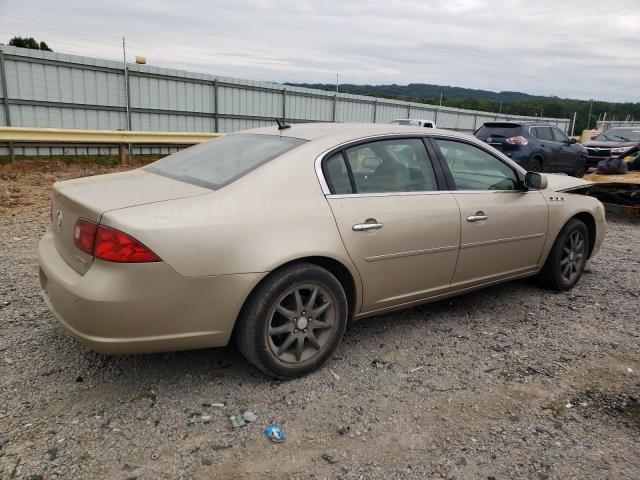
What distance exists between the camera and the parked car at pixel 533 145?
1288cm

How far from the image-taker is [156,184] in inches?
127

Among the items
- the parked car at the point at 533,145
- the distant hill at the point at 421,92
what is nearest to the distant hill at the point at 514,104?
the distant hill at the point at 421,92

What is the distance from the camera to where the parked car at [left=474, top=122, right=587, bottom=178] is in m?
12.9

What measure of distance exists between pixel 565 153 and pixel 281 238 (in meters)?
12.9

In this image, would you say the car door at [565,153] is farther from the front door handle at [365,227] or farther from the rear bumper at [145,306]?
the rear bumper at [145,306]

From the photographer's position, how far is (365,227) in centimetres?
330

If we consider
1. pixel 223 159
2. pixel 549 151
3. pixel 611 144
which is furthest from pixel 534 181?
pixel 611 144

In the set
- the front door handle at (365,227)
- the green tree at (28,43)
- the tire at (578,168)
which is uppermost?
the green tree at (28,43)

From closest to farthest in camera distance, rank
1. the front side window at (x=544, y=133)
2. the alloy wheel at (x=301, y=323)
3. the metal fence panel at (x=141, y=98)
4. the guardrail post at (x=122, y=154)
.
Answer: the alloy wheel at (x=301, y=323)
the guardrail post at (x=122, y=154)
the metal fence panel at (x=141, y=98)
the front side window at (x=544, y=133)

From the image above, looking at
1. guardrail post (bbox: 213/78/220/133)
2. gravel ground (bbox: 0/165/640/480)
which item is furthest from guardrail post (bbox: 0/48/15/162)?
gravel ground (bbox: 0/165/640/480)

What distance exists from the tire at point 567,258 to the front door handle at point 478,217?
1.26m

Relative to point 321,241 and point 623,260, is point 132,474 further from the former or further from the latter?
point 623,260

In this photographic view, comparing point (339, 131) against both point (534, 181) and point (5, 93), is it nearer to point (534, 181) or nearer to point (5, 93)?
point (534, 181)

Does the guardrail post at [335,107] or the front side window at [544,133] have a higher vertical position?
the guardrail post at [335,107]
